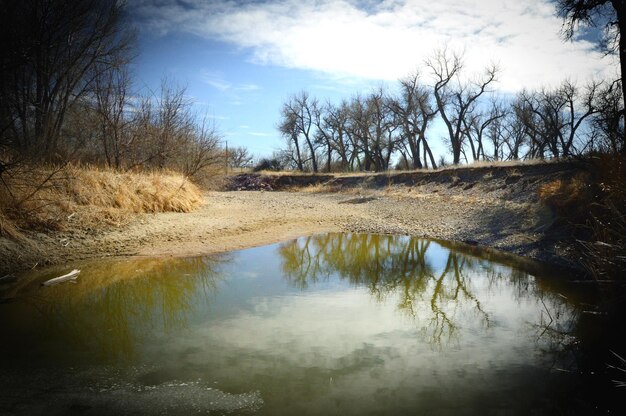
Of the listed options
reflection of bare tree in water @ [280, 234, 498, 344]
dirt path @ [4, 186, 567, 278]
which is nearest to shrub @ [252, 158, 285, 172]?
dirt path @ [4, 186, 567, 278]

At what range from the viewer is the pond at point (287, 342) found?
338 centimetres

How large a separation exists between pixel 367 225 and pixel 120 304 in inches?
370

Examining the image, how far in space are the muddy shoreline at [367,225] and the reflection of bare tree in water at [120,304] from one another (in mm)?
1282

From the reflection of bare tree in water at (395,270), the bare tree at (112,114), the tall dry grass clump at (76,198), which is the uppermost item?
the bare tree at (112,114)

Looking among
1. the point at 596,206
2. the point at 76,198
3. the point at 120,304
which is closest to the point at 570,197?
the point at 596,206

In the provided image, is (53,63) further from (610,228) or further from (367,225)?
(610,228)

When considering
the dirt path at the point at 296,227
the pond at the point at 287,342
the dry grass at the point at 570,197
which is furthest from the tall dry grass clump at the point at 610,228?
the dirt path at the point at 296,227

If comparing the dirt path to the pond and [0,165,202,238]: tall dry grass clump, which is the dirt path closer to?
[0,165,202,238]: tall dry grass clump

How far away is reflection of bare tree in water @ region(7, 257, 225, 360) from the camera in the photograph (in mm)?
4531

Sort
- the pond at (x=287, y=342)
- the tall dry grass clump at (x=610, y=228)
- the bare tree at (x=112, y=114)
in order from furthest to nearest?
the bare tree at (x=112, y=114), the tall dry grass clump at (x=610, y=228), the pond at (x=287, y=342)

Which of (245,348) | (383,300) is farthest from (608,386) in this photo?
(245,348)

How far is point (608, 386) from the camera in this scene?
12.0ft

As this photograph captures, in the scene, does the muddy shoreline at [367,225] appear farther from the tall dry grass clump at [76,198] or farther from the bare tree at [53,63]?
the bare tree at [53,63]

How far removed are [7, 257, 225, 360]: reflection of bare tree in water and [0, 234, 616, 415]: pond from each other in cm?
3
